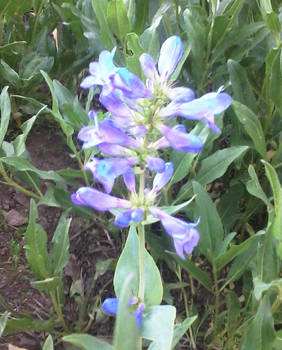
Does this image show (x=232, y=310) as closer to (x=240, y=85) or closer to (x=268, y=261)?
(x=268, y=261)

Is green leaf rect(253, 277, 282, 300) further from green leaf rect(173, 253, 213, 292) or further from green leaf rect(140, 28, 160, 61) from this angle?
green leaf rect(140, 28, 160, 61)

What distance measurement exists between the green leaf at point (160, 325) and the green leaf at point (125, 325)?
0.38 metres

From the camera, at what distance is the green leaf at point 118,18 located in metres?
2.13

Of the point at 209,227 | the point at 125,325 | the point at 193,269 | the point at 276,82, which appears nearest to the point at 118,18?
the point at 276,82

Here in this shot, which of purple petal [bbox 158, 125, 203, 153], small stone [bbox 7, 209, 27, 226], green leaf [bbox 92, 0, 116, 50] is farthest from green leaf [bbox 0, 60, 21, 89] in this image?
purple petal [bbox 158, 125, 203, 153]

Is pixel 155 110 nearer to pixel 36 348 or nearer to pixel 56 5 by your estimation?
pixel 36 348

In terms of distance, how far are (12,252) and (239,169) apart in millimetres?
1005

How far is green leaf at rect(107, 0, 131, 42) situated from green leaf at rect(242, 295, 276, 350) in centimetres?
118

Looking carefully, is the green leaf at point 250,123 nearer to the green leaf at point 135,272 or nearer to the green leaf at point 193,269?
the green leaf at point 193,269

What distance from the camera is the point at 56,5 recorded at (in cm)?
265

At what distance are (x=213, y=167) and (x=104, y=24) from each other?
2.38 ft

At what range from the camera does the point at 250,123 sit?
6.79 ft

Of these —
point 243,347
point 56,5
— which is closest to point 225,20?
point 56,5

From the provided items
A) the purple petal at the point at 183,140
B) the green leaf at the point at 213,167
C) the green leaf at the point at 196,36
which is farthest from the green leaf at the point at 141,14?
the purple petal at the point at 183,140
